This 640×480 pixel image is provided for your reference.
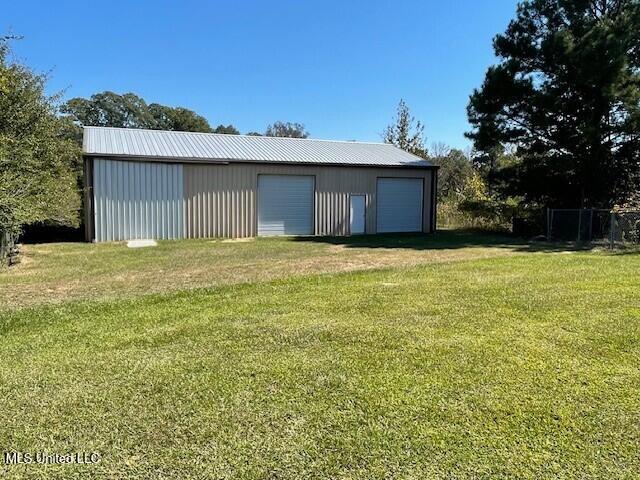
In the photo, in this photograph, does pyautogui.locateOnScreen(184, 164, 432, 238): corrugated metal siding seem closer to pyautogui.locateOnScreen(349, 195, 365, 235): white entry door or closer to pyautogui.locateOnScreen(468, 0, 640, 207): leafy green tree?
pyautogui.locateOnScreen(349, 195, 365, 235): white entry door

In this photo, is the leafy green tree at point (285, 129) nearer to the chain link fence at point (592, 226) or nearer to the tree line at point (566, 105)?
the tree line at point (566, 105)

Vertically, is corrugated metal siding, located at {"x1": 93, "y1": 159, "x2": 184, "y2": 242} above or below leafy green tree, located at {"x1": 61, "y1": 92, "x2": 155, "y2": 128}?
below

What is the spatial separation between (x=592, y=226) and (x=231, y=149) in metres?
12.2

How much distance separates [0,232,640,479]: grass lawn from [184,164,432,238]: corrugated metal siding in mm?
8777

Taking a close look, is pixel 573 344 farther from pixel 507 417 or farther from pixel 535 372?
pixel 507 417

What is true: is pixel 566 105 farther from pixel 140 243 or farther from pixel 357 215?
pixel 140 243

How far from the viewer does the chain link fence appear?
1338 cm

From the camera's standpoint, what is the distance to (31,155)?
11.1 meters

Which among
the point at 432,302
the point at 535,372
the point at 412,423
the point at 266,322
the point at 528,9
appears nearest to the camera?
the point at 412,423

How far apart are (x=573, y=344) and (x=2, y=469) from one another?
4.33m

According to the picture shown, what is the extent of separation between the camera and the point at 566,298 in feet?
20.1

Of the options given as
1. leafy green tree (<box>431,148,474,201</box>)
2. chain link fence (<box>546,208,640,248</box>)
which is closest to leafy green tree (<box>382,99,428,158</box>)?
leafy green tree (<box>431,148,474,201</box>)

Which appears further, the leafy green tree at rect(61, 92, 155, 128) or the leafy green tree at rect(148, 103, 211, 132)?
the leafy green tree at rect(61, 92, 155, 128)

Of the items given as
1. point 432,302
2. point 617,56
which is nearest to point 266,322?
point 432,302
